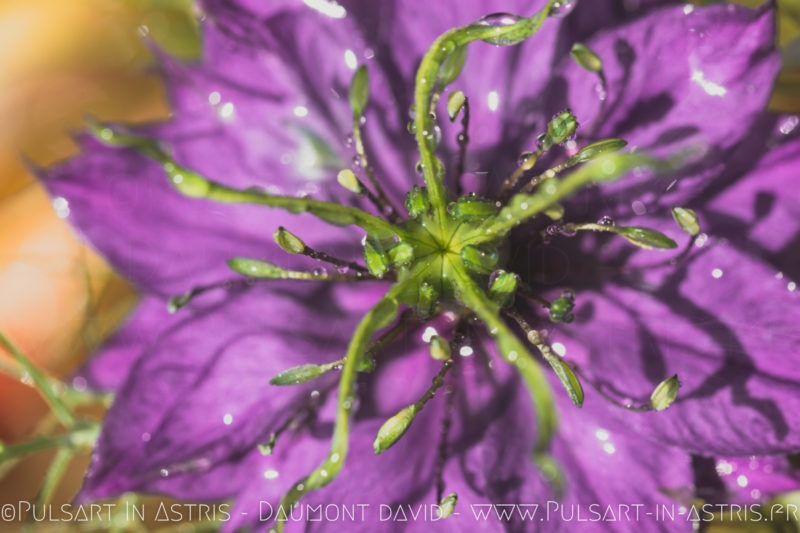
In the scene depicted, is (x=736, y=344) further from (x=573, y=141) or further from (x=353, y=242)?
(x=353, y=242)

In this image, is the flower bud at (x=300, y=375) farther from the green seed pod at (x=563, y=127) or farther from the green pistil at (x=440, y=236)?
the green seed pod at (x=563, y=127)

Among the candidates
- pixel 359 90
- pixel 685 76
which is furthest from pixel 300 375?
pixel 685 76

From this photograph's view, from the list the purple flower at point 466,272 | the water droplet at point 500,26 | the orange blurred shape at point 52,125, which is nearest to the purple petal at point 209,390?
the purple flower at point 466,272

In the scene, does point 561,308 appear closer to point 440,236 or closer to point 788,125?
point 440,236

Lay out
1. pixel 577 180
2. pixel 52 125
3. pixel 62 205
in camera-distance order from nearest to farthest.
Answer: pixel 577 180, pixel 62 205, pixel 52 125

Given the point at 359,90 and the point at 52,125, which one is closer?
the point at 359,90
